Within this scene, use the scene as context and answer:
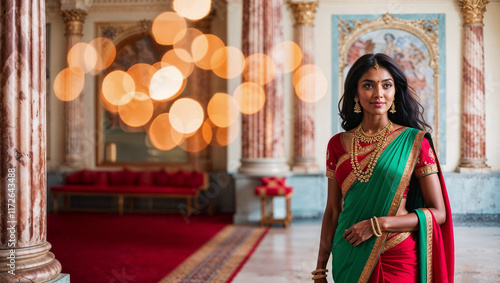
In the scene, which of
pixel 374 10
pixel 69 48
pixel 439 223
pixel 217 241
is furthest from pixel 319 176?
pixel 439 223

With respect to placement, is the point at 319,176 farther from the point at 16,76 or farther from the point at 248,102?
the point at 16,76

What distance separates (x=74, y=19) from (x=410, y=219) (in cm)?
1068

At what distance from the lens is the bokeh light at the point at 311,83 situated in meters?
9.58

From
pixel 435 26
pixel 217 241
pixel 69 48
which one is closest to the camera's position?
pixel 435 26

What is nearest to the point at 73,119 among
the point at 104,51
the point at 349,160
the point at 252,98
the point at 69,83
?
the point at 69,83

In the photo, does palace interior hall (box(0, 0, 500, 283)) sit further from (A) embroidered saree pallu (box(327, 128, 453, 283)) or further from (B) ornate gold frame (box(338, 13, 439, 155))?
(A) embroidered saree pallu (box(327, 128, 453, 283))

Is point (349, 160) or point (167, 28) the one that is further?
point (167, 28)

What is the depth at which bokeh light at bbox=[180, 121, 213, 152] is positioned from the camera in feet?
35.5

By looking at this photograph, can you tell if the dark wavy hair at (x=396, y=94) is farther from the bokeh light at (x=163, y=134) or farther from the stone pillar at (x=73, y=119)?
the stone pillar at (x=73, y=119)

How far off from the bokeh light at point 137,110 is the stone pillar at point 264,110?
11.9ft

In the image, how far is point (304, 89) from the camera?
31.7 ft

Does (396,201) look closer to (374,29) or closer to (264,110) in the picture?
(264,110)

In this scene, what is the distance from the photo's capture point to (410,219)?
193cm

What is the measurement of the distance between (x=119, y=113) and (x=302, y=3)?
4776 millimetres
